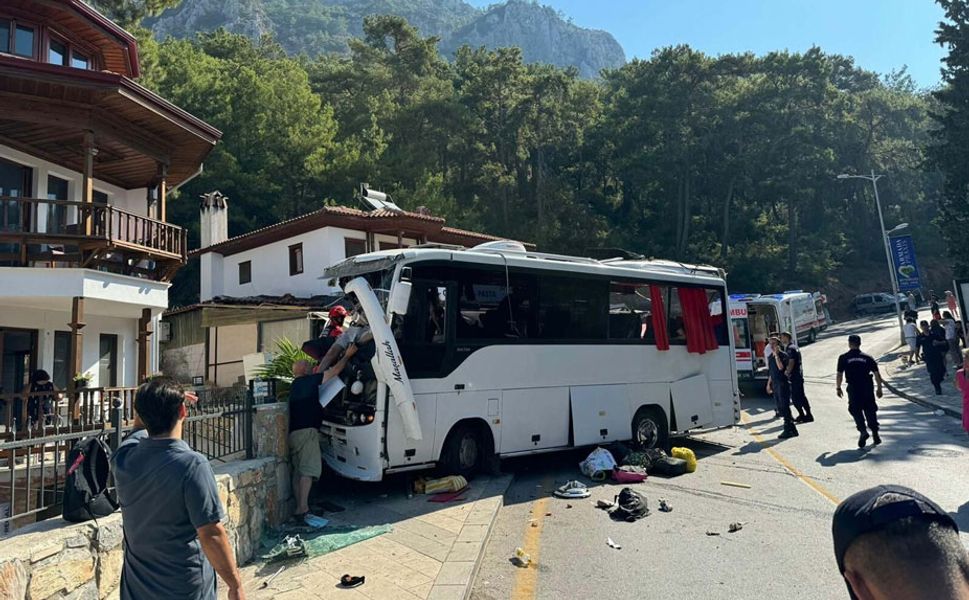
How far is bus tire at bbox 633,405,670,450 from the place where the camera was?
10.7 metres

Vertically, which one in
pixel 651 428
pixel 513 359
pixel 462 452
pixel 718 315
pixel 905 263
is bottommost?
pixel 651 428

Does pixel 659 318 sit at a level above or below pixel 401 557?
above

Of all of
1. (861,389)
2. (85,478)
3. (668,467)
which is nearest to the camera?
(85,478)

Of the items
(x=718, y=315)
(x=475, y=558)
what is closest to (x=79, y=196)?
(x=475, y=558)

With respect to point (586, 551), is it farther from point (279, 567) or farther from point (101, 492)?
point (101, 492)

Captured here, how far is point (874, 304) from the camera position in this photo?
48219 millimetres

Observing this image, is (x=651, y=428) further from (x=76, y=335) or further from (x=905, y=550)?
(x=76, y=335)

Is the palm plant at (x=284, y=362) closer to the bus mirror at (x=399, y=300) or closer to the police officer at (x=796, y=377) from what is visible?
the bus mirror at (x=399, y=300)

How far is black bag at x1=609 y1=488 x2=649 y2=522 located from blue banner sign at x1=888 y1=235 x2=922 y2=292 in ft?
88.8

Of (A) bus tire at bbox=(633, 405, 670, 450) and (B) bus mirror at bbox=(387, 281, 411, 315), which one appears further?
(A) bus tire at bbox=(633, 405, 670, 450)

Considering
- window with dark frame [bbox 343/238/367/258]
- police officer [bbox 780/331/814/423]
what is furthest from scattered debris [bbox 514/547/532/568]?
window with dark frame [bbox 343/238/367/258]

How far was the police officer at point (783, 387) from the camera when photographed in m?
12.3

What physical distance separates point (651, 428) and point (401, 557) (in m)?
6.27

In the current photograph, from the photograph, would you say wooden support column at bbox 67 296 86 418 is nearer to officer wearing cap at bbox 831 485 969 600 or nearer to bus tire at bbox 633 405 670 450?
bus tire at bbox 633 405 670 450
